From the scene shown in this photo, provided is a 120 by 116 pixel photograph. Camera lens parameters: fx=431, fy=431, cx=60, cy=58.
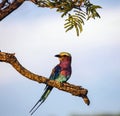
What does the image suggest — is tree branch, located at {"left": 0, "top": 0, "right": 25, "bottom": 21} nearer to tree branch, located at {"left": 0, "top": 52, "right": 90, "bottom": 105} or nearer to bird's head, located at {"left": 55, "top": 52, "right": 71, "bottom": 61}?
tree branch, located at {"left": 0, "top": 52, "right": 90, "bottom": 105}

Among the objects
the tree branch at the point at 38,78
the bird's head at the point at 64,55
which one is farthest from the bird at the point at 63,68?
the tree branch at the point at 38,78

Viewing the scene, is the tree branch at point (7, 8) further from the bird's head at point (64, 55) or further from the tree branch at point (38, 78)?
the bird's head at point (64, 55)

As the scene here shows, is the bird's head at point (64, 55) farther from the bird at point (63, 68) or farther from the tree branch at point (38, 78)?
the tree branch at point (38, 78)

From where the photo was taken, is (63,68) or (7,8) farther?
(63,68)

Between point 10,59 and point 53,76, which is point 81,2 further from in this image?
point 53,76

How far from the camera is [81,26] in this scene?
619 centimetres

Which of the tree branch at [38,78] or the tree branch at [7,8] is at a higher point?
the tree branch at [7,8]

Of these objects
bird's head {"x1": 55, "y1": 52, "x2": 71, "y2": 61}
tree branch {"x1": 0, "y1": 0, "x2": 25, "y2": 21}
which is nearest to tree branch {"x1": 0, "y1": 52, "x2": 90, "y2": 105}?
tree branch {"x1": 0, "y1": 0, "x2": 25, "y2": 21}

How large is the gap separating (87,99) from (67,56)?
2279 millimetres

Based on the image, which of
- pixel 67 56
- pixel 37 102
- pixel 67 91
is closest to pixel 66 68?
pixel 67 56

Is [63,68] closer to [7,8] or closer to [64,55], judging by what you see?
[64,55]

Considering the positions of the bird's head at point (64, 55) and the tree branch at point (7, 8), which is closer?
the tree branch at point (7, 8)

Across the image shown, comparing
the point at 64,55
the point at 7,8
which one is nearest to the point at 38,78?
the point at 7,8

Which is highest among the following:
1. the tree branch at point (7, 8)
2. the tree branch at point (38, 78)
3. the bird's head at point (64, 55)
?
the bird's head at point (64, 55)
